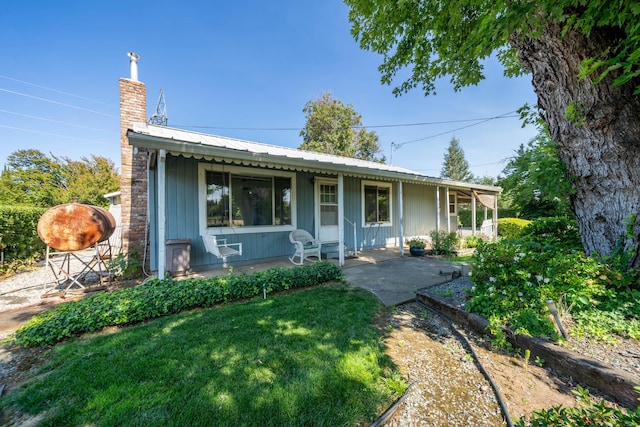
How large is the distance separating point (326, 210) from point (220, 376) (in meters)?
5.76

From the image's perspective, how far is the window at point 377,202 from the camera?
340 inches

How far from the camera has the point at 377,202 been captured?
895 centimetres

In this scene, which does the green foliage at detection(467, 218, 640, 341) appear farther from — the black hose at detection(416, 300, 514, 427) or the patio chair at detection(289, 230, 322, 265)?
the patio chair at detection(289, 230, 322, 265)

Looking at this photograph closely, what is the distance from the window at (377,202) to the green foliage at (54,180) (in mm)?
13835

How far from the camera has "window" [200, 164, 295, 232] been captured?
5.62 m

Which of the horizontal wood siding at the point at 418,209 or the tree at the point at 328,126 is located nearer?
the horizontal wood siding at the point at 418,209

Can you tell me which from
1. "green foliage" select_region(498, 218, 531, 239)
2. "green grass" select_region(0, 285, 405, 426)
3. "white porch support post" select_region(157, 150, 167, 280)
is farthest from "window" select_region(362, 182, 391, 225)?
"green foliage" select_region(498, 218, 531, 239)

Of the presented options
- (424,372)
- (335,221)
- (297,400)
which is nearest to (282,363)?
(297,400)

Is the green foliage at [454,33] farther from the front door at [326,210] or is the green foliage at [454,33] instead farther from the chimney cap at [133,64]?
the chimney cap at [133,64]

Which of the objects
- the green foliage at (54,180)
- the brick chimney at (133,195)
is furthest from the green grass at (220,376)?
the green foliage at (54,180)

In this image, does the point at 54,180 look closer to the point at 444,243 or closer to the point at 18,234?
the point at 18,234

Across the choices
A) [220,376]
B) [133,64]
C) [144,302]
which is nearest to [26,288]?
[144,302]

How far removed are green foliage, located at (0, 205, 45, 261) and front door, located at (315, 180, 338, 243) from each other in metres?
7.65

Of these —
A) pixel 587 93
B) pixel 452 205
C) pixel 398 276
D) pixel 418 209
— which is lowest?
pixel 398 276
